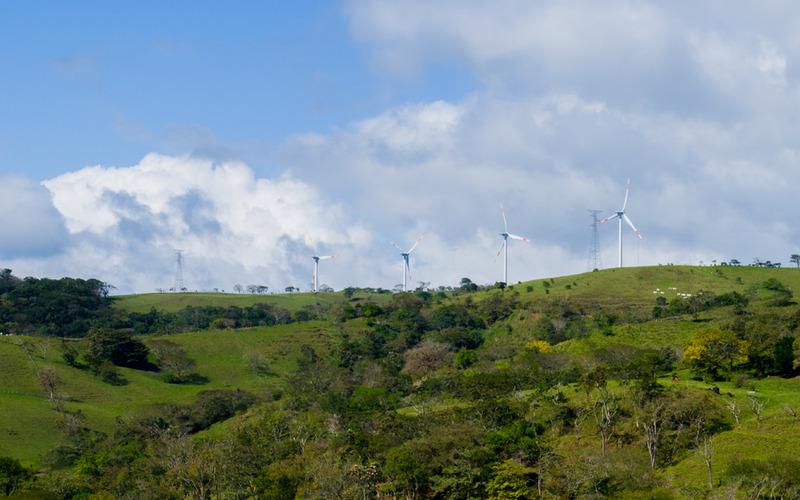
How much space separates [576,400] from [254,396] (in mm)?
70363

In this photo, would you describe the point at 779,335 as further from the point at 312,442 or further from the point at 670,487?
the point at 312,442

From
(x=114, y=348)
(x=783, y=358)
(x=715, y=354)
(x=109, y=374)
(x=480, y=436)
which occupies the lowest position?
(x=480, y=436)

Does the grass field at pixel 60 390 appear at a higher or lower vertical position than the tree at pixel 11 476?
higher

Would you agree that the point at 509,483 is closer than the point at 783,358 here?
Yes

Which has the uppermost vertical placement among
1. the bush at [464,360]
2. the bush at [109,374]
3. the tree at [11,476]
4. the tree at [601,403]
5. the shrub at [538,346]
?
the shrub at [538,346]

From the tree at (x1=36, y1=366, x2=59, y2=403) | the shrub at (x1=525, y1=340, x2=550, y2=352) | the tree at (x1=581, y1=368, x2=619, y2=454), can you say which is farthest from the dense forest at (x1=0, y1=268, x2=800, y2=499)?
the shrub at (x1=525, y1=340, x2=550, y2=352)

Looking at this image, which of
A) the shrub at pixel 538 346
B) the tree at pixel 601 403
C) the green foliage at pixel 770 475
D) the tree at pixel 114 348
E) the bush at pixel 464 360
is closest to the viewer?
the green foliage at pixel 770 475

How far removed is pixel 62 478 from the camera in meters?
119

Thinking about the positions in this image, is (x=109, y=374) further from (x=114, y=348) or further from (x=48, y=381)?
(x=48, y=381)

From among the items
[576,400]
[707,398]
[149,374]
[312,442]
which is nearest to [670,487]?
[707,398]

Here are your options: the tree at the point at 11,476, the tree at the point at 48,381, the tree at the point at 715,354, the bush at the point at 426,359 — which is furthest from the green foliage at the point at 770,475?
Answer: the tree at the point at 48,381

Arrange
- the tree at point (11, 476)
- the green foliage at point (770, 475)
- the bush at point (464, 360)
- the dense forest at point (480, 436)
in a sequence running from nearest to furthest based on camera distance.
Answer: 1. the green foliage at point (770, 475)
2. the dense forest at point (480, 436)
3. the tree at point (11, 476)
4. the bush at point (464, 360)

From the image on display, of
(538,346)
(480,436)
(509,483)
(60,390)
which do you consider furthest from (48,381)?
(509,483)

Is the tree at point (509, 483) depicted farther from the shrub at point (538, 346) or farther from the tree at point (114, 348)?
the tree at point (114, 348)
